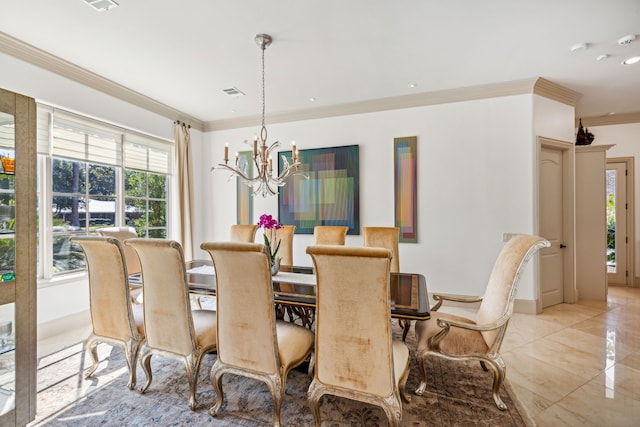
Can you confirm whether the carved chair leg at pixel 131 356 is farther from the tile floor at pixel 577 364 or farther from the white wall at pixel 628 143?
the white wall at pixel 628 143

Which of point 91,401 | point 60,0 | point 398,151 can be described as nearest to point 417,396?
point 91,401

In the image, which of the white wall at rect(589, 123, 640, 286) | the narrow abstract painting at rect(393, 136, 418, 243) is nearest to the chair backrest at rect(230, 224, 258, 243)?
the narrow abstract painting at rect(393, 136, 418, 243)

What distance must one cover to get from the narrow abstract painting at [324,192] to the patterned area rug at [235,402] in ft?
8.03

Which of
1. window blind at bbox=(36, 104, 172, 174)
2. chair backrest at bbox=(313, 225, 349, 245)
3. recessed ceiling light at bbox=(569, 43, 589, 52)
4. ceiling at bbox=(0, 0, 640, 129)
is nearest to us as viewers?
ceiling at bbox=(0, 0, 640, 129)

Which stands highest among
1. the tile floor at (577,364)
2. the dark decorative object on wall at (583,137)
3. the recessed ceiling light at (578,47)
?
the recessed ceiling light at (578,47)

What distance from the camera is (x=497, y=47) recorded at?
2.91 metres

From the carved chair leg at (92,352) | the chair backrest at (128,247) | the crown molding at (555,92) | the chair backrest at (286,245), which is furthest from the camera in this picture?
the crown molding at (555,92)

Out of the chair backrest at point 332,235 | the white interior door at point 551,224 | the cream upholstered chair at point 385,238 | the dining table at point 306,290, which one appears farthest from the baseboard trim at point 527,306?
the chair backrest at point 332,235

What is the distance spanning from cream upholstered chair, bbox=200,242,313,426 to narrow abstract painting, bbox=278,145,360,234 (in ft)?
9.10

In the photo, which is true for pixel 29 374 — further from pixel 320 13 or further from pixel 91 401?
pixel 320 13

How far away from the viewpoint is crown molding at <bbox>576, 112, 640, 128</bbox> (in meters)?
4.81

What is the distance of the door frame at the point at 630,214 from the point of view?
4879mm

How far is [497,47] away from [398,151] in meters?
1.62

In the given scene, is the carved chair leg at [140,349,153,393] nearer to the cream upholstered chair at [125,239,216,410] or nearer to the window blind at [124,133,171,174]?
the cream upholstered chair at [125,239,216,410]
